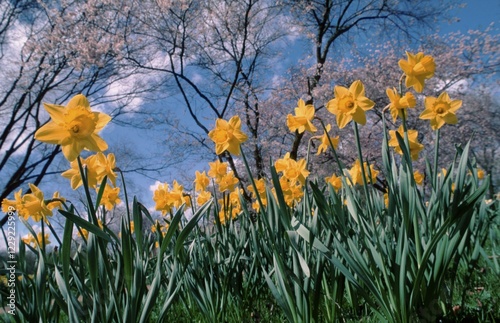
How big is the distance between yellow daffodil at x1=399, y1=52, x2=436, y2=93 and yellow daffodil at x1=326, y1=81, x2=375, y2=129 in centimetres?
17

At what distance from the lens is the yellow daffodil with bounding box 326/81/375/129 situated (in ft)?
4.26

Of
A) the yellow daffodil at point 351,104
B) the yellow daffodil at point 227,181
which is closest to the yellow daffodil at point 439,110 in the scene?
the yellow daffodil at point 351,104

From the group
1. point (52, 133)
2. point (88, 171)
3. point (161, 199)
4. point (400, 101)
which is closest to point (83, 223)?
point (52, 133)

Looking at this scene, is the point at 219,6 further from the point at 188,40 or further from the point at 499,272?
the point at 499,272

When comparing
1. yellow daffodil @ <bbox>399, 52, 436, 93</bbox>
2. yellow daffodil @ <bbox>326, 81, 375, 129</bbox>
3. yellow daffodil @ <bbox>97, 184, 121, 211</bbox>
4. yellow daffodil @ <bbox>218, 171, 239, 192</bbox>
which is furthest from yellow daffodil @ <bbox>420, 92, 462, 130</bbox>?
yellow daffodil @ <bbox>97, 184, 121, 211</bbox>

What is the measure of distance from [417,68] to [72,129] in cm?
108

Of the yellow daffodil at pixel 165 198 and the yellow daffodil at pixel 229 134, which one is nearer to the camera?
the yellow daffodil at pixel 229 134

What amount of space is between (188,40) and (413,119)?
677 cm

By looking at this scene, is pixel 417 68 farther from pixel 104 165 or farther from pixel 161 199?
pixel 161 199

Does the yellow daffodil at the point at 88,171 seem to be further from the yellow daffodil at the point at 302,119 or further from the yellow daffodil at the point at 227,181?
the yellow daffodil at the point at 227,181

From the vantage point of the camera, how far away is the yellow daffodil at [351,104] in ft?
4.26

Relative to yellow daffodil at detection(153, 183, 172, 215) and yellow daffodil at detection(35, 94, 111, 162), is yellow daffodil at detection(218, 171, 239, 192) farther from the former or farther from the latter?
yellow daffodil at detection(35, 94, 111, 162)

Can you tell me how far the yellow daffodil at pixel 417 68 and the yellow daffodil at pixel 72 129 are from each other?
0.98 meters

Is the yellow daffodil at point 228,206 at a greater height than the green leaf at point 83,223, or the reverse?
the yellow daffodil at point 228,206
